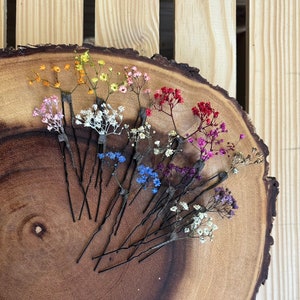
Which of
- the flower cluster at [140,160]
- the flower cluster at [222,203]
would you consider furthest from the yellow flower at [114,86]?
the flower cluster at [222,203]

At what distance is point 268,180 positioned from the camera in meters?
0.75

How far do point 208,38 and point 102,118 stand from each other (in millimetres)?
291

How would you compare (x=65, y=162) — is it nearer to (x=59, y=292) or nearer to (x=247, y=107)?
(x=59, y=292)

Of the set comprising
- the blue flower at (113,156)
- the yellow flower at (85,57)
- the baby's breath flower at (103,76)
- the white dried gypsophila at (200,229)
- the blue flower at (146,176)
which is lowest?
the white dried gypsophila at (200,229)

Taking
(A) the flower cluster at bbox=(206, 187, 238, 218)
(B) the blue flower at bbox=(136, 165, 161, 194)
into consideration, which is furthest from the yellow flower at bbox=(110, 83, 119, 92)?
(A) the flower cluster at bbox=(206, 187, 238, 218)

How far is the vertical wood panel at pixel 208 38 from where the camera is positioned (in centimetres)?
86

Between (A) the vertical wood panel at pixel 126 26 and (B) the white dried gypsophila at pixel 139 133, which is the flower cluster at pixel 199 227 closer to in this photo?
(B) the white dried gypsophila at pixel 139 133

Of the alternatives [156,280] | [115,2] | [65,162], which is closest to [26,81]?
[65,162]

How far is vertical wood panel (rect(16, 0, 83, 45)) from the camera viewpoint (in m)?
0.81

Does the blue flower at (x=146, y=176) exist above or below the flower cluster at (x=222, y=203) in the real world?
above

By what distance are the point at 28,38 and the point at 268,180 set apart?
48 cm

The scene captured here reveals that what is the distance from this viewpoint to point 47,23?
82 centimetres

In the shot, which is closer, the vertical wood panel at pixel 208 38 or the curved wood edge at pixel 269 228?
the curved wood edge at pixel 269 228

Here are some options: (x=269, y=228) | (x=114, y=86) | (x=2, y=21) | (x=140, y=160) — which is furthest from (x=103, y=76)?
(x=269, y=228)
